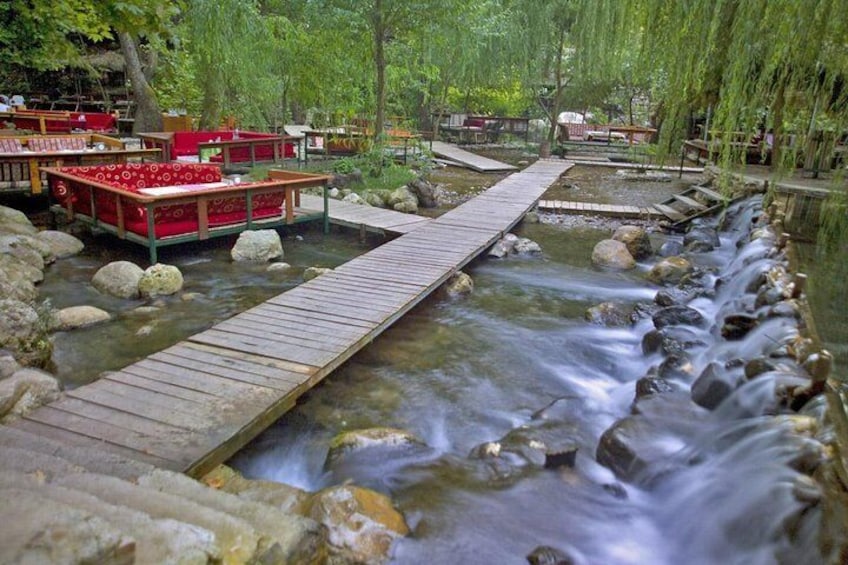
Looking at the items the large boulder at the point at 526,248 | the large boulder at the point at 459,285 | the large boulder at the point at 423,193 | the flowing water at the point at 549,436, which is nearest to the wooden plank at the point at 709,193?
the large boulder at the point at 526,248

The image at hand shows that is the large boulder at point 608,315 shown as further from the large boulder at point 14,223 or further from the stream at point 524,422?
the large boulder at point 14,223

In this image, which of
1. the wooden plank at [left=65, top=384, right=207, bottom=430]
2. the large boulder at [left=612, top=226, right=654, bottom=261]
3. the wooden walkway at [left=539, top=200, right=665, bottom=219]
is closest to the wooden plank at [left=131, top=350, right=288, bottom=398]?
the wooden plank at [left=65, top=384, right=207, bottom=430]

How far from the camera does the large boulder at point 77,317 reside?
18.3ft

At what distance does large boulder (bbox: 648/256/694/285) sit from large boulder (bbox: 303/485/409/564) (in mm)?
5626

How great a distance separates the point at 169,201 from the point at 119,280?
3.83 feet

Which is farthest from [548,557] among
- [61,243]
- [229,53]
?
[229,53]

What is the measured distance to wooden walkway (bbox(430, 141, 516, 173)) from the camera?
16.2m

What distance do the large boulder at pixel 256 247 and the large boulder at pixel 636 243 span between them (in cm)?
501

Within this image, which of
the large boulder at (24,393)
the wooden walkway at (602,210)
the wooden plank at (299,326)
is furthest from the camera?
the wooden walkway at (602,210)

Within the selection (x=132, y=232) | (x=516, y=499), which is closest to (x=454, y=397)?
(x=516, y=499)

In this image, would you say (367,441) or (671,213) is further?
(671,213)

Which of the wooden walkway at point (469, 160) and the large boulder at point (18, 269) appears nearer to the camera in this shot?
the large boulder at point (18, 269)

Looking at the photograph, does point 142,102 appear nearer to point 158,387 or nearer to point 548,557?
point 158,387

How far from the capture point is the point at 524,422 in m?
4.42
